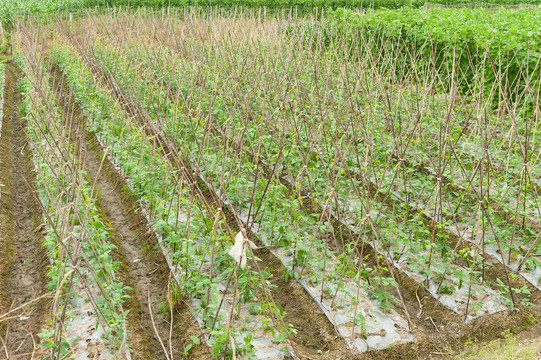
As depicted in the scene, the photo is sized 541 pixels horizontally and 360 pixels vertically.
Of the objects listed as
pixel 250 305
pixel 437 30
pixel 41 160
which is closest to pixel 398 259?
pixel 250 305

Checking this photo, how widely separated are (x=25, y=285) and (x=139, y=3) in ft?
67.0

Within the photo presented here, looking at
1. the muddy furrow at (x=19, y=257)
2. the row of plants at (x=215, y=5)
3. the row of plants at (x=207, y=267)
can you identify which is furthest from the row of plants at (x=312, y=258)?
the row of plants at (x=215, y=5)

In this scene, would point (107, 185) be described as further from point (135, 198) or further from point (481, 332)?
point (481, 332)

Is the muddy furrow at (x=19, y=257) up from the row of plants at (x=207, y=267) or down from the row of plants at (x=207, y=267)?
down

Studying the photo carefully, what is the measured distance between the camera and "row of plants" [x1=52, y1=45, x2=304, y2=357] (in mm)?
2963

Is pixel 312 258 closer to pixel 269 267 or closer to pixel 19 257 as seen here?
pixel 269 267

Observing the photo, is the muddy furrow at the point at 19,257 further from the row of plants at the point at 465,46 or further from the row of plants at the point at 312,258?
the row of plants at the point at 465,46

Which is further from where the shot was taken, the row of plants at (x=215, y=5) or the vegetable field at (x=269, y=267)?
the row of plants at (x=215, y=5)

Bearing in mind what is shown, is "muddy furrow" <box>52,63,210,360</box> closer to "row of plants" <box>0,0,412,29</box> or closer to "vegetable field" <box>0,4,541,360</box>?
"vegetable field" <box>0,4,541,360</box>

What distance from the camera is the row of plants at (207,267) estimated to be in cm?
296

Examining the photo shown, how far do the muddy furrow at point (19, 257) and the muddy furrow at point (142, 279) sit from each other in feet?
1.99

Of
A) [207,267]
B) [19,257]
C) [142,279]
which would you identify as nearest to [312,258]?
[207,267]

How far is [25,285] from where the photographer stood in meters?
3.94

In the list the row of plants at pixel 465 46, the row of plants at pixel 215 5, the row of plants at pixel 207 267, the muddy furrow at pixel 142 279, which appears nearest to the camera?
the row of plants at pixel 207 267
